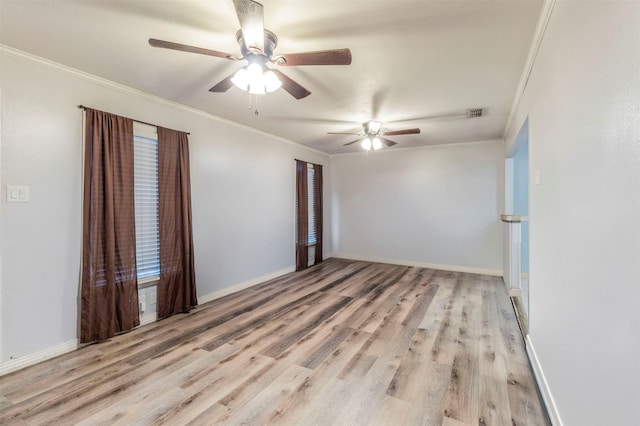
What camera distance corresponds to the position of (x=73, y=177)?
2.54 meters

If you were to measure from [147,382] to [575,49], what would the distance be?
3350mm

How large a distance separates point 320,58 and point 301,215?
12.7 feet

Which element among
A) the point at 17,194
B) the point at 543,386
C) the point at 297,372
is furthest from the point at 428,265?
the point at 17,194

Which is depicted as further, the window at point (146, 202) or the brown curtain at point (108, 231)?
the window at point (146, 202)

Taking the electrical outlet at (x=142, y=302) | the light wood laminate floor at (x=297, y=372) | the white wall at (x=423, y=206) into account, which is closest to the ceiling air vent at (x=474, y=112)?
the white wall at (x=423, y=206)

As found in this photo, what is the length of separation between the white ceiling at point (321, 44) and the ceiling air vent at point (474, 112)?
0.47 feet

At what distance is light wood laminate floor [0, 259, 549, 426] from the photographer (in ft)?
5.80

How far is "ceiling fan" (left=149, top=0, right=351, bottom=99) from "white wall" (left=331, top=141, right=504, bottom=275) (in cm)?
416

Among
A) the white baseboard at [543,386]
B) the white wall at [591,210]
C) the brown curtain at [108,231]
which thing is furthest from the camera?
the brown curtain at [108,231]

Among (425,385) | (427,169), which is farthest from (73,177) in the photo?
(427,169)

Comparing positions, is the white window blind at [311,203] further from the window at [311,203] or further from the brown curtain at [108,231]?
the brown curtain at [108,231]

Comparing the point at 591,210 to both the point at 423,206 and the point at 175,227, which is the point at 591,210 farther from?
the point at 423,206

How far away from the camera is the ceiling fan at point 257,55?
151cm

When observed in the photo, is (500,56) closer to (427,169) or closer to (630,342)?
(630,342)
